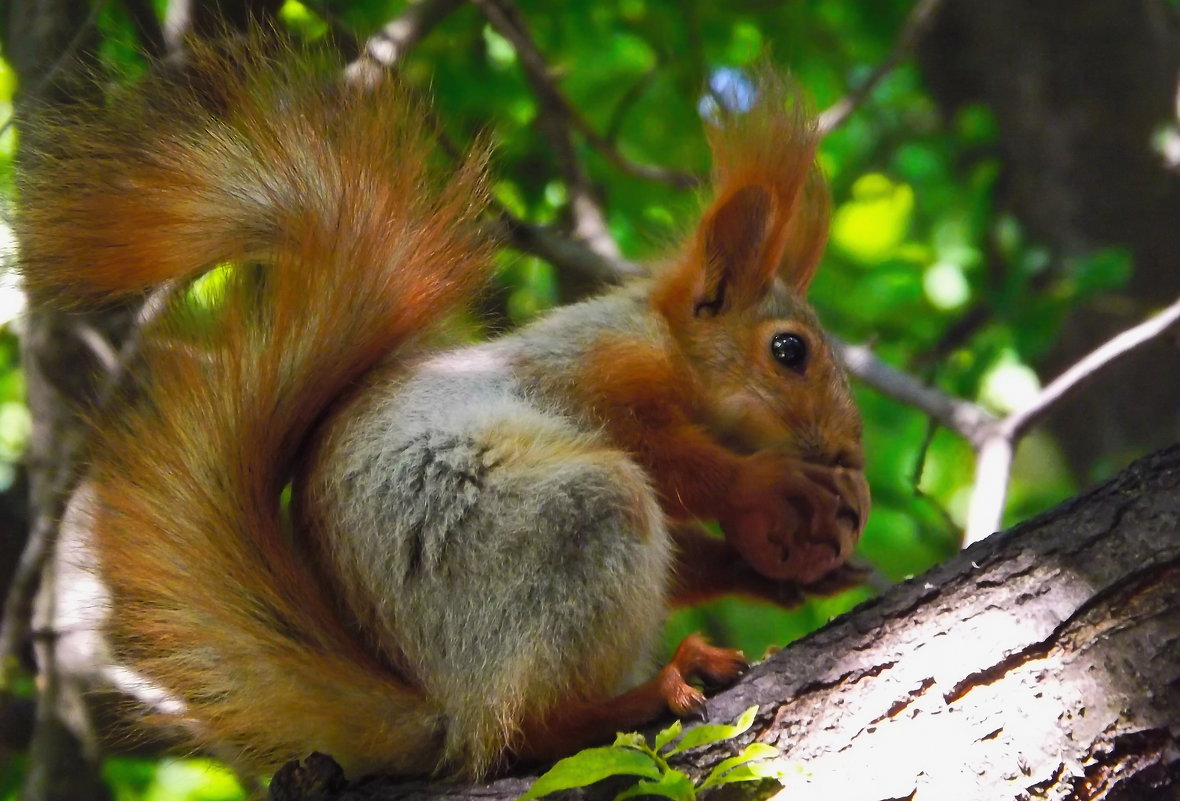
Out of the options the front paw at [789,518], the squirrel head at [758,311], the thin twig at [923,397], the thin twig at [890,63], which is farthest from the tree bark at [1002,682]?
the thin twig at [890,63]

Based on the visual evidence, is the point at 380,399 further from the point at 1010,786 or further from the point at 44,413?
the point at 44,413

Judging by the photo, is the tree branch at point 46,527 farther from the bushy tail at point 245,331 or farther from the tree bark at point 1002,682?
the tree bark at point 1002,682

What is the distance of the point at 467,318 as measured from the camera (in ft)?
9.64

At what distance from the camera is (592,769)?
167 centimetres

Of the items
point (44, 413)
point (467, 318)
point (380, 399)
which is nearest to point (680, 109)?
point (467, 318)

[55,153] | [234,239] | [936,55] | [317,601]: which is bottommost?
[317,601]

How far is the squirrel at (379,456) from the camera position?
2.04 m

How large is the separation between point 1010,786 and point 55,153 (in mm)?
2005

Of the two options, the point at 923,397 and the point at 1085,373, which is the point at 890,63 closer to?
the point at 923,397

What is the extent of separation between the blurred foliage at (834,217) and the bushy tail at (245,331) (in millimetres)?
929

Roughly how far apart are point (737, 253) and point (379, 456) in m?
1.03

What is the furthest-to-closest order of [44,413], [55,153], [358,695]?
1. [44,413]
2. [55,153]
3. [358,695]

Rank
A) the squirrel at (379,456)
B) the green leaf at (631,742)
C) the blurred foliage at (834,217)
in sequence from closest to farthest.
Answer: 1. the green leaf at (631,742)
2. the squirrel at (379,456)
3. the blurred foliage at (834,217)

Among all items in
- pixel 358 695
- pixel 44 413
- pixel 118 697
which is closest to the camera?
pixel 358 695
